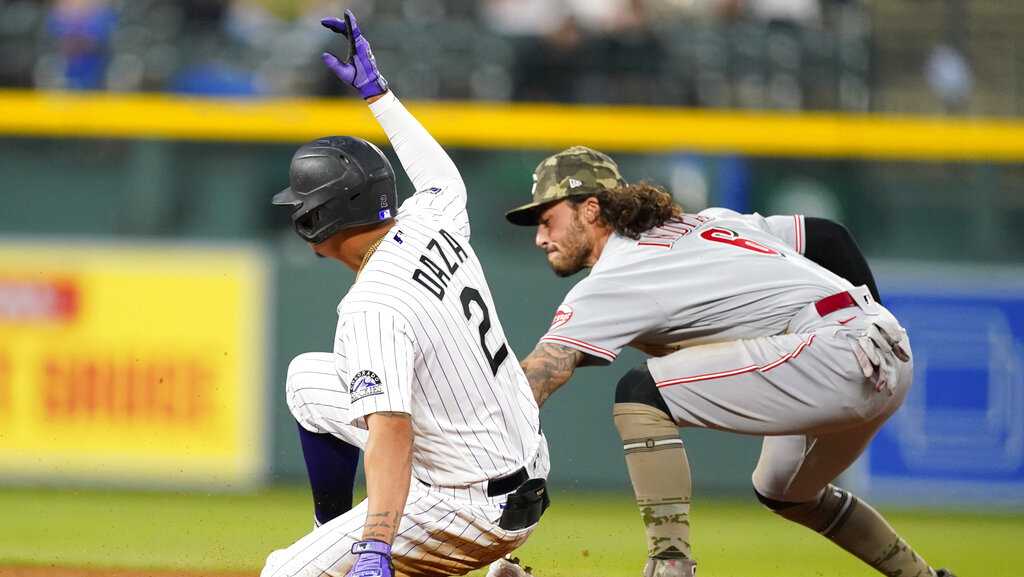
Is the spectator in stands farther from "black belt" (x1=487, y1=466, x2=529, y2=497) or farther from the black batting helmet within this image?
"black belt" (x1=487, y1=466, x2=529, y2=497)

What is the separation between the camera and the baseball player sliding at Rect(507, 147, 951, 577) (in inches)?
167

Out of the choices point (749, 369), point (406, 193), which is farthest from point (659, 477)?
point (406, 193)

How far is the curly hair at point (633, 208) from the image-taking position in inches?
175

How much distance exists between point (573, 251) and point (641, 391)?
0.54 m

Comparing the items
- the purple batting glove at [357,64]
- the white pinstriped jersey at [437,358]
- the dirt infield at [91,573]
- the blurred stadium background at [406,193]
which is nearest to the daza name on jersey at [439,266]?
the white pinstriped jersey at [437,358]

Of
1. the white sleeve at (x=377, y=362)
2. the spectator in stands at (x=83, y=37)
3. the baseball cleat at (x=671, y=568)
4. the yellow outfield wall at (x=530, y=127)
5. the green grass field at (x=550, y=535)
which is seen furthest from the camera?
the spectator in stands at (x=83, y=37)

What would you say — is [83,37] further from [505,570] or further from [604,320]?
[505,570]

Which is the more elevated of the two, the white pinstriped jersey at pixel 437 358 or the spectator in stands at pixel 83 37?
the spectator in stands at pixel 83 37

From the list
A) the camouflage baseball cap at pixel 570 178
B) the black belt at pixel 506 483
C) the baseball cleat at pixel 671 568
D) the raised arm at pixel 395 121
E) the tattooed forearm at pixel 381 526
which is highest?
the raised arm at pixel 395 121

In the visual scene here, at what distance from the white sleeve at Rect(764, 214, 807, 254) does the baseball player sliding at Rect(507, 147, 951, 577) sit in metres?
0.26

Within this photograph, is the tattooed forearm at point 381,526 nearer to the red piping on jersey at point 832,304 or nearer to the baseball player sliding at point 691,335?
the baseball player sliding at point 691,335

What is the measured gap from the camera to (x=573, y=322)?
14.0 ft

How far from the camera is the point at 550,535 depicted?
7012mm

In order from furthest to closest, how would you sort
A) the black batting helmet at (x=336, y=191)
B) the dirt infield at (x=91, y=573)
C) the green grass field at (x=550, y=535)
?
the green grass field at (x=550, y=535) < the dirt infield at (x=91, y=573) < the black batting helmet at (x=336, y=191)
